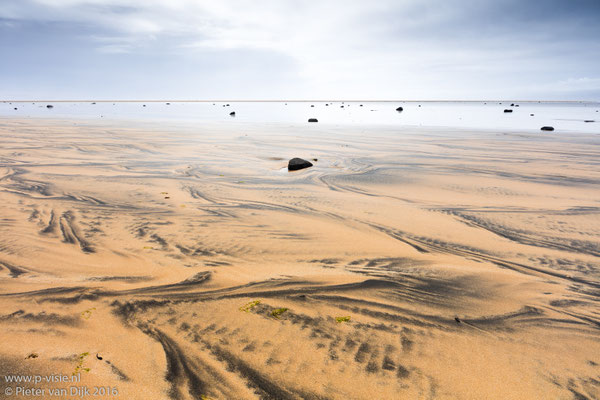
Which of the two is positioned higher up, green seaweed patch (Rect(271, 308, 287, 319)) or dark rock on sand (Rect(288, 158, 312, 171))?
dark rock on sand (Rect(288, 158, 312, 171))

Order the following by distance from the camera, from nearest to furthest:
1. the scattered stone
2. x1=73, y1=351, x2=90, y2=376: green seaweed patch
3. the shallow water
Result: x1=73, y1=351, x2=90, y2=376: green seaweed patch
the scattered stone
the shallow water

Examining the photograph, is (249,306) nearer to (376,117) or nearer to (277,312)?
(277,312)

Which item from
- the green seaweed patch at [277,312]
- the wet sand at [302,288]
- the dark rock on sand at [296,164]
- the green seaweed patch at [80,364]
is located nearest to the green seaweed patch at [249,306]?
the wet sand at [302,288]

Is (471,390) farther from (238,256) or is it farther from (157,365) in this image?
(238,256)

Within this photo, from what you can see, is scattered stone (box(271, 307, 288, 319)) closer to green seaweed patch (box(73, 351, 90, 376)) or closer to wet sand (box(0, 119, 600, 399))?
wet sand (box(0, 119, 600, 399))

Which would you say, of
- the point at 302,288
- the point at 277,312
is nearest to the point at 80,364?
the point at 277,312

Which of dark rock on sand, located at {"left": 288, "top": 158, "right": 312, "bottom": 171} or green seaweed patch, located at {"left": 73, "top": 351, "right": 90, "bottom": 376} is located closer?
green seaweed patch, located at {"left": 73, "top": 351, "right": 90, "bottom": 376}

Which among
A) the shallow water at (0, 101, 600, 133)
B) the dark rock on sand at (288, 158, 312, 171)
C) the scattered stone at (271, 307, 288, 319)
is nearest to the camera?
the scattered stone at (271, 307, 288, 319)

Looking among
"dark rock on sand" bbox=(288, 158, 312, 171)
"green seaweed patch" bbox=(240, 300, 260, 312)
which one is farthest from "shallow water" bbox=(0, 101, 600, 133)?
"green seaweed patch" bbox=(240, 300, 260, 312)

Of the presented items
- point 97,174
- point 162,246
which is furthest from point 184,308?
point 97,174
